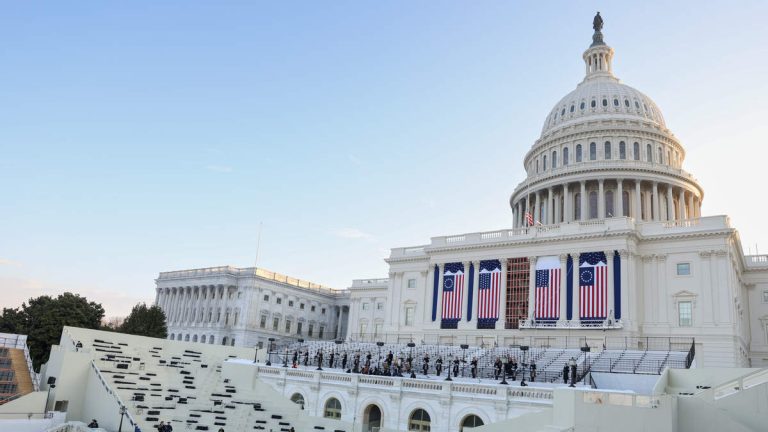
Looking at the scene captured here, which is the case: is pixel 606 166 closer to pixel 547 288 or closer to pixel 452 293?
pixel 547 288

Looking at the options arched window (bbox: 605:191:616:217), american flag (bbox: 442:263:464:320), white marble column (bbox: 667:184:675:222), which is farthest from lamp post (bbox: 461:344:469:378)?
white marble column (bbox: 667:184:675:222)

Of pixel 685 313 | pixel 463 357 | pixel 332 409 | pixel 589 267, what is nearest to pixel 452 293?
pixel 589 267

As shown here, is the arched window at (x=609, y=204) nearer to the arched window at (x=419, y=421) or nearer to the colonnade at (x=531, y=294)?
the colonnade at (x=531, y=294)

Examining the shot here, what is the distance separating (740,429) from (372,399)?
20.1 metres

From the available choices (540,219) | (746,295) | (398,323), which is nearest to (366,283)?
(398,323)

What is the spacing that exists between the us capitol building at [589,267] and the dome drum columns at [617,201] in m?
0.18

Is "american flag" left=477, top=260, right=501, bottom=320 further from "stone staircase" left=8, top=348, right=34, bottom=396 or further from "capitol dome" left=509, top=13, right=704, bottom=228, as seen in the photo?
"stone staircase" left=8, top=348, right=34, bottom=396

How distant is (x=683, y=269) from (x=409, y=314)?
28390 millimetres

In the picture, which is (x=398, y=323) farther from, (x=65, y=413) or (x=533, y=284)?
(x=65, y=413)

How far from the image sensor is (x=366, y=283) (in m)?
86.3

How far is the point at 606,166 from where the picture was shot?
73.7m

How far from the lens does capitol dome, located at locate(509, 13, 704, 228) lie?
240ft

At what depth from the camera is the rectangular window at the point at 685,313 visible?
5223 cm

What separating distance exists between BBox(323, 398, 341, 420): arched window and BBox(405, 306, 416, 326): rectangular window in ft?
92.5
